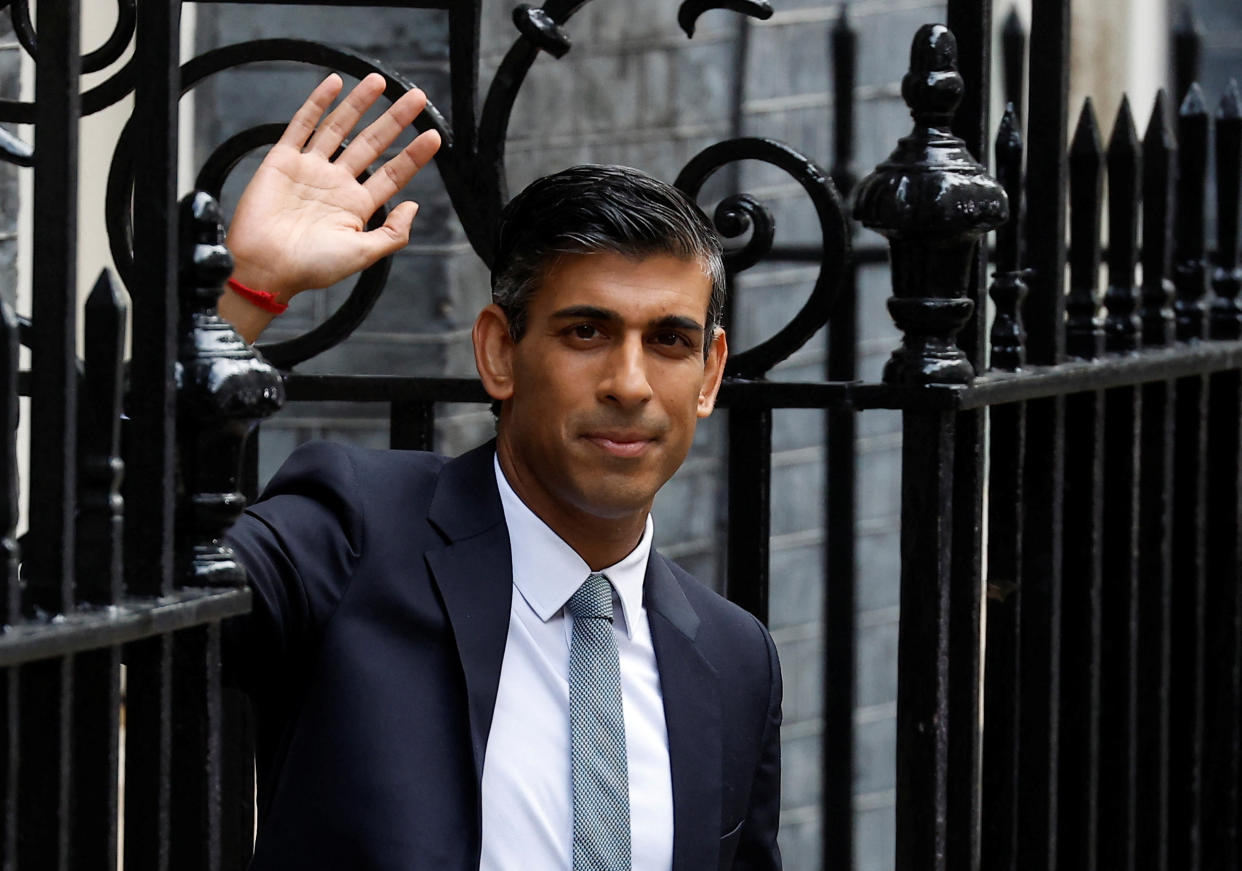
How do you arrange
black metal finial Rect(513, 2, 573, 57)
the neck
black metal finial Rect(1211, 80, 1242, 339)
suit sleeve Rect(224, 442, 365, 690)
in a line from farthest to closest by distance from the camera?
black metal finial Rect(1211, 80, 1242, 339) < black metal finial Rect(513, 2, 573, 57) < the neck < suit sleeve Rect(224, 442, 365, 690)

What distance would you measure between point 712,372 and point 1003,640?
0.70 meters

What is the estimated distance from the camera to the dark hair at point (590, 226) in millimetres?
2426

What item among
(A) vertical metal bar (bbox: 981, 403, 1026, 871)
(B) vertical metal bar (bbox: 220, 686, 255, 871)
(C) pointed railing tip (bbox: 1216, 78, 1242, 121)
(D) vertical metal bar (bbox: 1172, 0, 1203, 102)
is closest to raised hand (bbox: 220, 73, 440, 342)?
(B) vertical metal bar (bbox: 220, 686, 255, 871)

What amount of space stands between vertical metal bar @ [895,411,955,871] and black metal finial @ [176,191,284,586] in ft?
3.57

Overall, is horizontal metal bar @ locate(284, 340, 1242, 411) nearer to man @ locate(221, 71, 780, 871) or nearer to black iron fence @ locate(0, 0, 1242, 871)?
black iron fence @ locate(0, 0, 1242, 871)

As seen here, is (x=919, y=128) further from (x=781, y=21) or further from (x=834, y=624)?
(x=781, y=21)

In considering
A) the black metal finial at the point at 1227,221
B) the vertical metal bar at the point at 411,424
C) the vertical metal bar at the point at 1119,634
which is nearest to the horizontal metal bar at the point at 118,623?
the vertical metal bar at the point at 411,424

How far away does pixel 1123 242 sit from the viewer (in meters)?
3.24

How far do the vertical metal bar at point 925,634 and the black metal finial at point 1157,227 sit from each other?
73cm

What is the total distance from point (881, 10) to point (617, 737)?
14.3 feet

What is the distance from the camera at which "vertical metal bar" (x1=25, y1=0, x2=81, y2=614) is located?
186 cm

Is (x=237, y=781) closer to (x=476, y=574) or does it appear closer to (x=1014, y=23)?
(x=476, y=574)

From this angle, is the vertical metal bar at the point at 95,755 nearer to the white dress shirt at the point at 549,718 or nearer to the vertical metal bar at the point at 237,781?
the white dress shirt at the point at 549,718

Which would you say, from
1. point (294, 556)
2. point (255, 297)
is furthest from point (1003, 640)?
point (255, 297)
